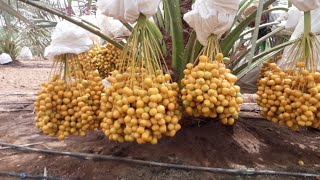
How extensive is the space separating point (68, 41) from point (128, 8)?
1.64ft

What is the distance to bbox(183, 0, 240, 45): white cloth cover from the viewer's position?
1351 mm

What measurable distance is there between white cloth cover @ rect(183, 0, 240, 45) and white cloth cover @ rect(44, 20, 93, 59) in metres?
0.60

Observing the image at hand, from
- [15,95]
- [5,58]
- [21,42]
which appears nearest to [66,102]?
[15,95]

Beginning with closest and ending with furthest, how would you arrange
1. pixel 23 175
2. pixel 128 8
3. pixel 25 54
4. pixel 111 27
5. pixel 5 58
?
pixel 128 8, pixel 23 175, pixel 111 27, pixel 5 58, pixel 25 54

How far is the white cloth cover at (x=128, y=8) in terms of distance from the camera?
132cm

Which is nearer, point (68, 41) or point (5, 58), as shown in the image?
point (68, 41)

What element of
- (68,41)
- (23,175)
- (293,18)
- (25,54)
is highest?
(25,54)

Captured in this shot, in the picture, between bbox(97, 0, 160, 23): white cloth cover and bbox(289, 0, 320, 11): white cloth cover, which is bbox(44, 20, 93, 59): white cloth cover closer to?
bbox(97, 0, 160, 23): white cloth cover

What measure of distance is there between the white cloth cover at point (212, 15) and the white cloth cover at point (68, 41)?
598mm

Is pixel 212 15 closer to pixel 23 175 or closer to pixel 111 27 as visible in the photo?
pixel 23 175

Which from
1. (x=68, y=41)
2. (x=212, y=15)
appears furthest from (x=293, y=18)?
(x=68, y=41)

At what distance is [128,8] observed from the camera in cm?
132

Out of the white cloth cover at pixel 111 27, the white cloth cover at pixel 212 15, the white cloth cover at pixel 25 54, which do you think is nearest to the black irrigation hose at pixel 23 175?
the white cloth cover at pixel 212 15

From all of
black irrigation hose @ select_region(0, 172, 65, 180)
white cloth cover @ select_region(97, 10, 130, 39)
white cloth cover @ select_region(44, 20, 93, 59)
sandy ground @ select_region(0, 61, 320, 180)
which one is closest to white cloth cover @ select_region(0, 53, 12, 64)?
white cloth cover @ select_region(97, 10, 130, 39)
